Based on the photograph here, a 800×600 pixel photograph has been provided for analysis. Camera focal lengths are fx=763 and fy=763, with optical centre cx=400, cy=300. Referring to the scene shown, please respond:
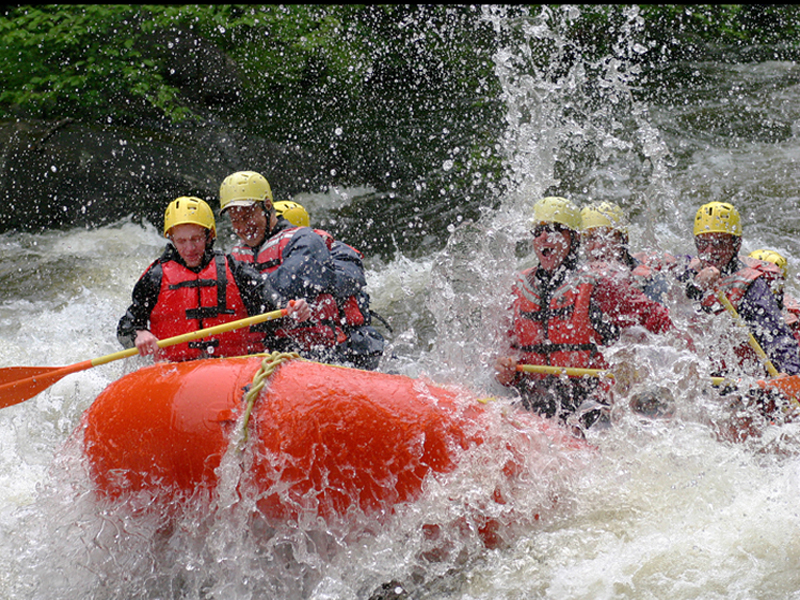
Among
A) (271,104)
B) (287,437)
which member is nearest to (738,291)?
(287,437)

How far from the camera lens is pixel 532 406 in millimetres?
4418

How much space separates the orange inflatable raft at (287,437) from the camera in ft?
10.2

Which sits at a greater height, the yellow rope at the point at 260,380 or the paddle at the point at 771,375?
the yellow rope at the point at 260,380

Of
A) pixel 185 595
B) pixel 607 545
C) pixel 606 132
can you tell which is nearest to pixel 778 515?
pixel 607 545

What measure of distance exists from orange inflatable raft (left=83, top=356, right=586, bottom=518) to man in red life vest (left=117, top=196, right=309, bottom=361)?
947 mm

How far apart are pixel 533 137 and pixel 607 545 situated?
19.4ft

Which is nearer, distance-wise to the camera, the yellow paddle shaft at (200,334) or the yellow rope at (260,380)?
the yellow rope at (260,380)

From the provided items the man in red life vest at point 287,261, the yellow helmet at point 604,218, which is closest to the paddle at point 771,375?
the yellow helmet at point 604,218

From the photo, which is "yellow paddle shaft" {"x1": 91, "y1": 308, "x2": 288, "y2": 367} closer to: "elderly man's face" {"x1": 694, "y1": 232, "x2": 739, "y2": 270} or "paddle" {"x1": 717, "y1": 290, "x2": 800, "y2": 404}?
"paddle" {"x1": 717, "y1": 290, "x2": 800, "y2": 404}

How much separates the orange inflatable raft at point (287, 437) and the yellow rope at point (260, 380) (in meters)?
0.02

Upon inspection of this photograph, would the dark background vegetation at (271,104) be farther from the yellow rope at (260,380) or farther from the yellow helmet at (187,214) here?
the yellow rope at (260,380)

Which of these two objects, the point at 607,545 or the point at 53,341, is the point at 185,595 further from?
the point at 53,341

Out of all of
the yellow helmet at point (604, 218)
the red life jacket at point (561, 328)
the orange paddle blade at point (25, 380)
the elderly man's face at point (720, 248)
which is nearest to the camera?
the orange paddle blade at point (25, 380)

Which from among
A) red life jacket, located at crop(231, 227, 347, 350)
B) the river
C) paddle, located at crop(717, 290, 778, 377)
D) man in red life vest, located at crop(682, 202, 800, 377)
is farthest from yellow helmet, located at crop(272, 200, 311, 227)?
paddle, located at crop(717, 290, 778, 377)
